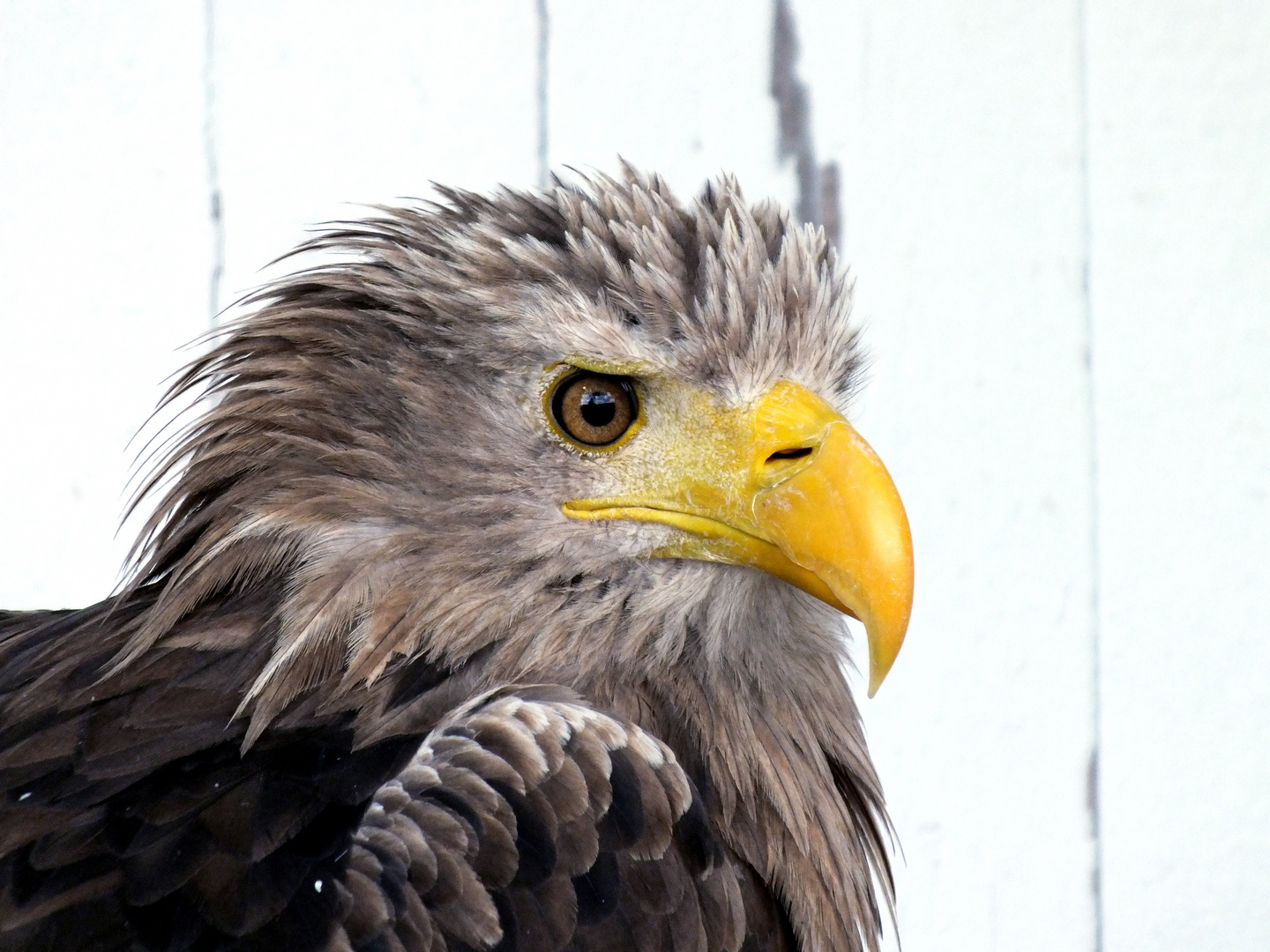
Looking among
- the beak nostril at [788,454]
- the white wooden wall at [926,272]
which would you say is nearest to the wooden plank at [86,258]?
the white wooden wall at [926,272]

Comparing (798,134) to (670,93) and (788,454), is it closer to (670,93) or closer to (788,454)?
(670,93)

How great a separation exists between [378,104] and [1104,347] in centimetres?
109

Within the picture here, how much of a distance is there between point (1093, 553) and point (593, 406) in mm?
1158

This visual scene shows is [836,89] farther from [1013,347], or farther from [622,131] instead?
[1013,347]

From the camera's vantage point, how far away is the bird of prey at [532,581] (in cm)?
92

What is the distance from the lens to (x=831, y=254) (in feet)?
3.94

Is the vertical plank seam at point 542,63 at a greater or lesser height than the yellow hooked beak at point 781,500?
greater

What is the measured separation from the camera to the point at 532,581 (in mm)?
1062

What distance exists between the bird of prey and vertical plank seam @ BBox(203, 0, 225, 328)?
0.46m

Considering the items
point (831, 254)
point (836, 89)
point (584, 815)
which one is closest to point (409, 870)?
point (584, 815)

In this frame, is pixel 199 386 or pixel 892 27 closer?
pixel 199 386

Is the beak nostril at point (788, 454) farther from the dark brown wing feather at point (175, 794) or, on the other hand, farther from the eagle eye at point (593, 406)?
the dark brown wing feather at point (175, 794)

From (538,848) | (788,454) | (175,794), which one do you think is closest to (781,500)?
(788,454)

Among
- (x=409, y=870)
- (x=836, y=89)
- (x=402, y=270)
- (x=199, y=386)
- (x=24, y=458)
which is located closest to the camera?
(x=409, y=870)
